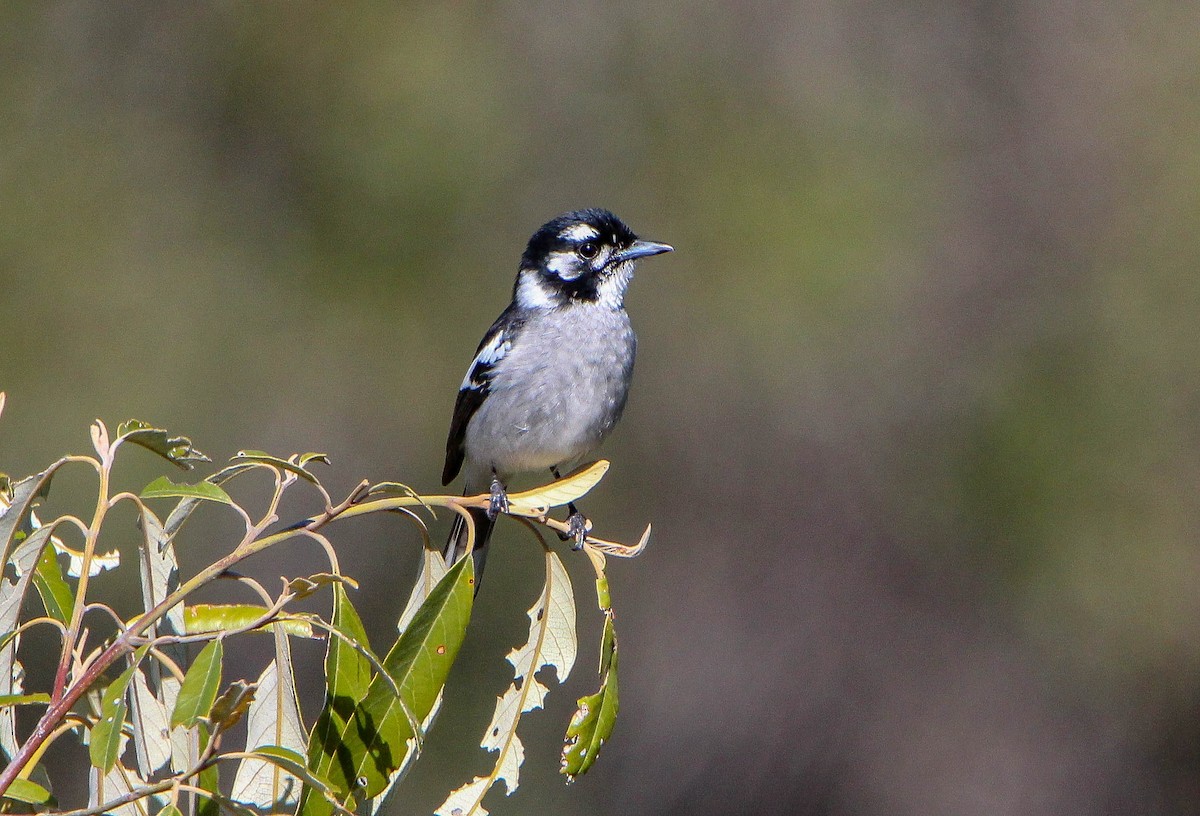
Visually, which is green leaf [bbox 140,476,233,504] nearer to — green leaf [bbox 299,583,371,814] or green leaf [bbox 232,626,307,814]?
green leaf [bbox 299,583,371,814]

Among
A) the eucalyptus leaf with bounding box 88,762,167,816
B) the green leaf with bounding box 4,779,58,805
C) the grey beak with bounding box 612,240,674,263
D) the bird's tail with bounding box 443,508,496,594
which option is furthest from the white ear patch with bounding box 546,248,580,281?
the green leaf with bounding box 4,779,58,805

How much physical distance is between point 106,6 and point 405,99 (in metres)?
3.33

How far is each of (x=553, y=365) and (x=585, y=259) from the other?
69 cm

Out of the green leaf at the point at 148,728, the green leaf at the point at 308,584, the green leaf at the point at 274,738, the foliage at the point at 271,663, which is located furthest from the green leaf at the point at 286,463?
the green leaf at the point at 148,728

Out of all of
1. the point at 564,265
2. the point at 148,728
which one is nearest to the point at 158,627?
the point at 148,728

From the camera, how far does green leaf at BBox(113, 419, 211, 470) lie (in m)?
2.25

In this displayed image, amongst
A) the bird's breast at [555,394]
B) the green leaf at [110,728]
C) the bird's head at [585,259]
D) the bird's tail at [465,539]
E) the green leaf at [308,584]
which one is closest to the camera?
the green leaf at [110,728]

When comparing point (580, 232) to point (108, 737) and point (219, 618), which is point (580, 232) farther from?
point (108, 737)

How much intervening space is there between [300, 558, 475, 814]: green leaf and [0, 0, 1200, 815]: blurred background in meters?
8.59

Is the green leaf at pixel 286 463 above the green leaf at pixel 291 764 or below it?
above

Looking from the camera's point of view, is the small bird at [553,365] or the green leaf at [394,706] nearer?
the green leaf at [394,706]

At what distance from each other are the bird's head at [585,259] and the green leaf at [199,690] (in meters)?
3.75

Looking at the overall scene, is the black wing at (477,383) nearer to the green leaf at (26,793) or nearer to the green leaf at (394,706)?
the green leaf at (394,706)

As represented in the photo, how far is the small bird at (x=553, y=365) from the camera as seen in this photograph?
17.3 feet
